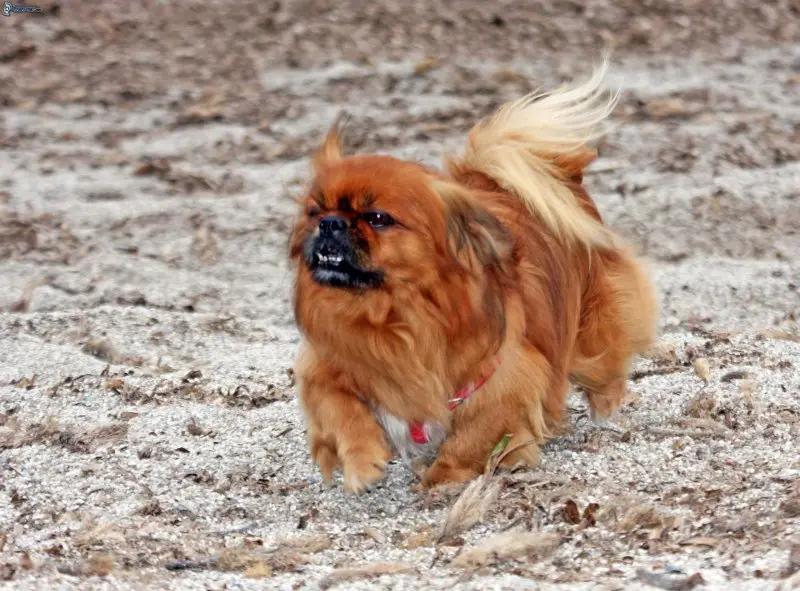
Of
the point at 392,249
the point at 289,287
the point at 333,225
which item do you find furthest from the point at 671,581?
the point at 289,287

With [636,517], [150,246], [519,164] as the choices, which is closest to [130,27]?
[150,246]

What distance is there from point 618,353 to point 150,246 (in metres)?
3.38

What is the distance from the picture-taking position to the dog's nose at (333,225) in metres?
3.82

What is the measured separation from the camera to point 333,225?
382 cm

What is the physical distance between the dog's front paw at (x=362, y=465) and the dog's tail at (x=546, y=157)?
3.41 ft

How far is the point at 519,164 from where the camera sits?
4457 mm

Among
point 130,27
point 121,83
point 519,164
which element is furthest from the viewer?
point 130,27

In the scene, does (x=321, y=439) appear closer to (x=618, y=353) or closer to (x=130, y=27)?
(x=618, y=353)

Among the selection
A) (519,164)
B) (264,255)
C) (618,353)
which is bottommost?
(264,255)

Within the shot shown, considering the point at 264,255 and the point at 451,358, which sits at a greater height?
the point at 451,358

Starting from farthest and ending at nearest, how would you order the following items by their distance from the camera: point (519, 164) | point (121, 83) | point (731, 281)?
point (121, 83) → point (731, 281) → point (519, 164)

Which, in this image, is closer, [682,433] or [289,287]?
[682,433]

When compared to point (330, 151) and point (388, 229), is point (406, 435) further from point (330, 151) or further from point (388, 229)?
point (330, 151)

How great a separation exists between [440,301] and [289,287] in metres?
2.72
